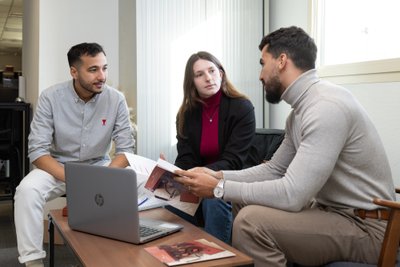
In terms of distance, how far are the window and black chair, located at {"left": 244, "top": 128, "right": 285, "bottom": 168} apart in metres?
0.55

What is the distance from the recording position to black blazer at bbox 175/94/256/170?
2.27 metres

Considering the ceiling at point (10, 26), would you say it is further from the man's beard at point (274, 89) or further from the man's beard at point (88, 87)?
the man's beard at point (274, 89)

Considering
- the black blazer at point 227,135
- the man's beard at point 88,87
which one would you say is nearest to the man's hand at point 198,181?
the black blazer at point 227,135

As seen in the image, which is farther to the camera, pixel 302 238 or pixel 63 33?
pixel 63 33

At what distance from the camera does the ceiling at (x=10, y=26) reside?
257 inches

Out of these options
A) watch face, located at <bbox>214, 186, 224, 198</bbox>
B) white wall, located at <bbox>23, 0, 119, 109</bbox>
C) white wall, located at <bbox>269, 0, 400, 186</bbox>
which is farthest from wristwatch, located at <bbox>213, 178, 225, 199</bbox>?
white wall, located at <bbox>23, 0, 119, 109</bbox>

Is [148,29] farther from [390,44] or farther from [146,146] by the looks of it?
[390,44]

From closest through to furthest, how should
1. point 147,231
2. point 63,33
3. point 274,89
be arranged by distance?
1. point 147,231
2. point 274,89
3. point 63,33

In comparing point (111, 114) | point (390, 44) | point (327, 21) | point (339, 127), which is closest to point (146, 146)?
point (111, 114)

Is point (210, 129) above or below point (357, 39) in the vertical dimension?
below

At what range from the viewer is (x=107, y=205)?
4.75ft

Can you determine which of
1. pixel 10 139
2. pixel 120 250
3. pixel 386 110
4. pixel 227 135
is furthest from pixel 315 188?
pixel 10 139

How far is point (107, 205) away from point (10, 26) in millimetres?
8340

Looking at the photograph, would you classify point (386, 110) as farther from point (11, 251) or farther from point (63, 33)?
point (11, 251)
